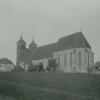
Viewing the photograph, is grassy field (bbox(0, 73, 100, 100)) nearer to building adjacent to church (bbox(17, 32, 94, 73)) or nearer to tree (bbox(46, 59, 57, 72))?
building adjacent to church (bbox(17, 32, 94, 73))

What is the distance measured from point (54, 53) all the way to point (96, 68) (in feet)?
44.9

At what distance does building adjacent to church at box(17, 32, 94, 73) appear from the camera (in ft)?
171

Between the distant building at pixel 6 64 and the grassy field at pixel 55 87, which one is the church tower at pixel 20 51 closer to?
the distant building at pixel 6 64

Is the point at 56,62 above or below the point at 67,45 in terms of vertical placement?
below

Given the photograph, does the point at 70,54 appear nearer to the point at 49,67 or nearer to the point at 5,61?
the point at 49,67

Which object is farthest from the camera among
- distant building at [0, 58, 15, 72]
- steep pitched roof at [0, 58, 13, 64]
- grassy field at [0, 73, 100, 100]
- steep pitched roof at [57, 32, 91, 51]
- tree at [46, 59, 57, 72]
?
steep pitched roof at [0, 58, 13, 64]

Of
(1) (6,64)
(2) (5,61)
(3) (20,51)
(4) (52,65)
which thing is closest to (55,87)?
(4) (52,65)

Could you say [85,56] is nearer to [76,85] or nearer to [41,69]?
[41,69]

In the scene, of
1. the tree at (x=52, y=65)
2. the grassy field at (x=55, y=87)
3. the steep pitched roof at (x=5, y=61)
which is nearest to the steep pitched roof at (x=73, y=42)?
the tree at (x=52, y=65)

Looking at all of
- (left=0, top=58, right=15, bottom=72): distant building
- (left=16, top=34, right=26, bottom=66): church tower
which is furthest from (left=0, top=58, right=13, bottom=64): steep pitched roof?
(left=16, top=34, right=26, bottom=66): church tower

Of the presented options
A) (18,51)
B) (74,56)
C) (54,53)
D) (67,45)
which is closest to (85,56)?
(74,56)

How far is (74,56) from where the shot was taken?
173 ft

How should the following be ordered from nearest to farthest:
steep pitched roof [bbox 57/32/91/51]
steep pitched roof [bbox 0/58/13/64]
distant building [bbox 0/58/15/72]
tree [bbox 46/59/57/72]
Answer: steep pitched roof [bbox 57/32/91/51], tree [bbox 46/59/57/72], distant building [bbox 0/58/15/72], steep pitched roof [bbox 0/58/13/64]

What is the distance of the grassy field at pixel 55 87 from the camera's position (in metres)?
20.5
